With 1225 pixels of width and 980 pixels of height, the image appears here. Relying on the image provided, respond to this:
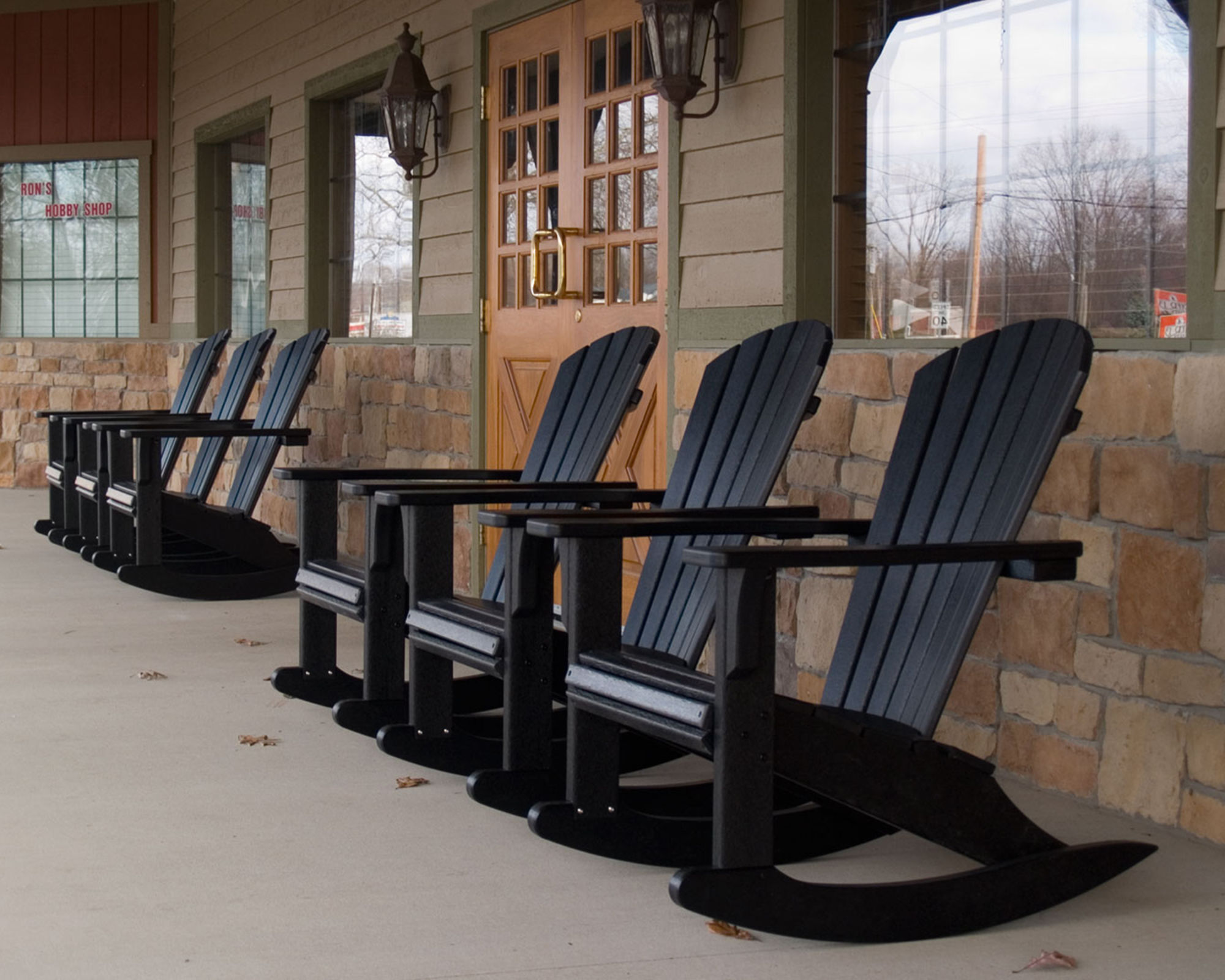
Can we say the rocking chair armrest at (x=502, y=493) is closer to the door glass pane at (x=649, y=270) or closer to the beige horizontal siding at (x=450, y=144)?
the beige horizontal siding at (x=450, y=144)

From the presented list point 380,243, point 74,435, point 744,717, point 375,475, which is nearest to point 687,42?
point 375,475

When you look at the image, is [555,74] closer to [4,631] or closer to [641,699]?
[4,631]

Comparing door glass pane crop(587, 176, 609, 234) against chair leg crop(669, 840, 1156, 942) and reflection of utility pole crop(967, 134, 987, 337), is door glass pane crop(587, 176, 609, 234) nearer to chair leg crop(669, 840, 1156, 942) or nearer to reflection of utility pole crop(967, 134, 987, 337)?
reflection of utility pole crop(967, 134, 987, 337)

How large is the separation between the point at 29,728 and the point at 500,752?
1127 mm

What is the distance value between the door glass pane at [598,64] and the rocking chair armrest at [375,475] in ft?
4.60

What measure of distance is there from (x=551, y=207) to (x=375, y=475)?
1641 mm

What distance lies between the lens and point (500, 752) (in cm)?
336

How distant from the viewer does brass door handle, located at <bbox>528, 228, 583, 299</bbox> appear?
5113 mm

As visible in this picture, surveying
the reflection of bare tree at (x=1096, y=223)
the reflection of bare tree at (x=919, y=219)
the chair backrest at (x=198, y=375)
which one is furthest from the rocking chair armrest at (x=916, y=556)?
the chair backrest at (x=198, y=375)

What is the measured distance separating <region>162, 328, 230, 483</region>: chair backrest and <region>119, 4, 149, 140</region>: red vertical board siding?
3038mm

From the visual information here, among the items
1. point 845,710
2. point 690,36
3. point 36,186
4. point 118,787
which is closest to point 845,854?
point 845,710

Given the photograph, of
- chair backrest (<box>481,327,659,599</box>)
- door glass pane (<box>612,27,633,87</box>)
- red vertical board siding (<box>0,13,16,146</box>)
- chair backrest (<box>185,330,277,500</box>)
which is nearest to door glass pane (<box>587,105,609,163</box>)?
door glass pane (<box>612,27,633,87</box>)

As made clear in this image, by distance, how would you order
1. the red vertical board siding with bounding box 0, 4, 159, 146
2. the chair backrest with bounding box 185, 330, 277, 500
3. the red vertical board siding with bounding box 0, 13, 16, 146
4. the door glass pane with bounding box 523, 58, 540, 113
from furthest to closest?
1. the red vertical board siding with bounding box 0, 13, 16, 146
2. the red vertical board siding with bounding box 0, 4, 159, 146
3. the chair backrest with bounding box 185, 330, 277, 500
4. the door glass pane with bounding box 523, 58, 540, 113

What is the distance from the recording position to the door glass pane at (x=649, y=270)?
15.4 ft
